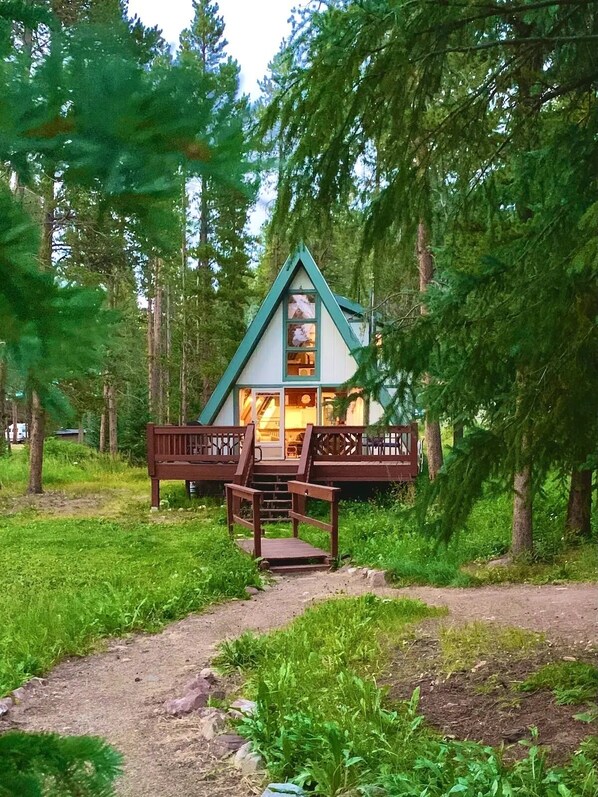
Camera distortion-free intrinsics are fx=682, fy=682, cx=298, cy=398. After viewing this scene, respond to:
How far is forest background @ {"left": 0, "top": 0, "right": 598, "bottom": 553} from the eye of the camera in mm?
971

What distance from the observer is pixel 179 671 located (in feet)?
17.1

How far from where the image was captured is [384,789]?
317 cm

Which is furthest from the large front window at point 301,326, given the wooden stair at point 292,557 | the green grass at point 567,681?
the green grass at point 567,681

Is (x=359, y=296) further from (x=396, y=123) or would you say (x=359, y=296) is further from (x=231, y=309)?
(x=231, y=309)

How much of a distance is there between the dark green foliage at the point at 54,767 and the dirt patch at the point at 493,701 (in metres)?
2.93

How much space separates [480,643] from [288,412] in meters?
12.8

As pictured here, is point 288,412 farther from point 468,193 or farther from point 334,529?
point 468,193

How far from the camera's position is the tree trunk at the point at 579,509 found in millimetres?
9812

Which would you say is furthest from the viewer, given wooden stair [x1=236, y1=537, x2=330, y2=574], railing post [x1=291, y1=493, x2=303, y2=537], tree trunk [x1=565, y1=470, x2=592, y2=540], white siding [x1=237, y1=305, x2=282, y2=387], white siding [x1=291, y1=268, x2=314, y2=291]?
white siding [x1=237, y1=305, x2=282, y2=387]

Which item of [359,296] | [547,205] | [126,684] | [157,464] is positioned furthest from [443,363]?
[157,464]

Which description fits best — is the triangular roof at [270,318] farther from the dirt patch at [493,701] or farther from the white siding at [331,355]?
the dirt patch at [493,701]

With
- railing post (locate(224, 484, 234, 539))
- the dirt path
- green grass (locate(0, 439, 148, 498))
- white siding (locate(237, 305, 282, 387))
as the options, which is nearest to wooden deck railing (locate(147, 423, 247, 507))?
white siding (locate(237, 305, 282, 387))

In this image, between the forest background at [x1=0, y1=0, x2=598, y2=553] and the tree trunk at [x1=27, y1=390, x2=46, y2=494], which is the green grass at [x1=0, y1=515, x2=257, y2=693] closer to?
the forest background at [x1=0, y1=0, x2=598, y2=553]

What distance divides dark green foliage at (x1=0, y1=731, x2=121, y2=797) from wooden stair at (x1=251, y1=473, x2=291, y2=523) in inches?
483
